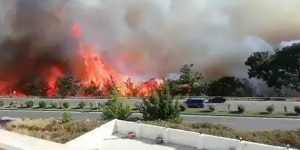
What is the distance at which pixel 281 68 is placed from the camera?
62.0 metres

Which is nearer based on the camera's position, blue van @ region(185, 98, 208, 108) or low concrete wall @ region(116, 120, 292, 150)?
low concrete wall @ region(116, 120, 292, 150)

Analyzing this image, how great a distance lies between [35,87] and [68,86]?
734cm

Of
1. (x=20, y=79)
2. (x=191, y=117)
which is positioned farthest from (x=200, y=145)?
(x=20, y=79)

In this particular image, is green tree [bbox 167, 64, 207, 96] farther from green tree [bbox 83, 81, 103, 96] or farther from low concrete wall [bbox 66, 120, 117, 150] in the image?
low concrete wall [bbox 66, 120, 117, 150]

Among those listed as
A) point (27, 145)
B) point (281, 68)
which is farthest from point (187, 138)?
point (281, 68)

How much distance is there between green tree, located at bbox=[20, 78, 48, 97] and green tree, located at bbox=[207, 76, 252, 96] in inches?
984

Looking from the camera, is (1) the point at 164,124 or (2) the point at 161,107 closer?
(1) the point at 164,124

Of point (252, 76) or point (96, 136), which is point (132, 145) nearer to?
point (96, 136)

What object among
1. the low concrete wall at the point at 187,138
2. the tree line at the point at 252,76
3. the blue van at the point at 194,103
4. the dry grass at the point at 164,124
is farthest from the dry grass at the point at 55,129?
the tree line at the point at 252,76

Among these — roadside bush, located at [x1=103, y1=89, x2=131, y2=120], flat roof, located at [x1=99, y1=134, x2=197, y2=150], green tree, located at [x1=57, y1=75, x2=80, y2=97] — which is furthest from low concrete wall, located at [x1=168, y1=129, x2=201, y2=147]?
A: green tree, located at [x1=57, y1=75, x2=80, y2=97]

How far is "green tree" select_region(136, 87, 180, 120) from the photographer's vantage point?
3089 centimetres

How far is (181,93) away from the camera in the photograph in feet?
210

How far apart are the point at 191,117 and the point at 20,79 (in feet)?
151

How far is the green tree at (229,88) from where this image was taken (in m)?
64.3
